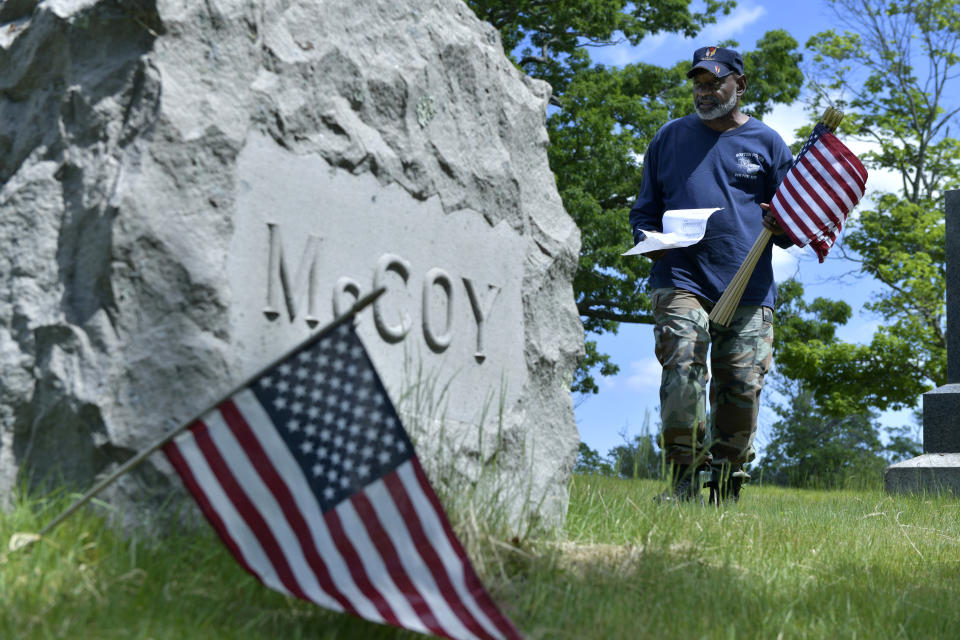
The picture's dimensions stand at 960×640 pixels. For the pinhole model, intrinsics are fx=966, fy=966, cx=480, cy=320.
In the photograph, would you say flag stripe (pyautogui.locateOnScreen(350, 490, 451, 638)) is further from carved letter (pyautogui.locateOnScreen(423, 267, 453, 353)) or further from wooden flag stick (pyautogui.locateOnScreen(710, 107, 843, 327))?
wooden flag stick (pyautogui.locateOnScreen(710, 107, 843, 327))

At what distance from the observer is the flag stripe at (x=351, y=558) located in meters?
2.58

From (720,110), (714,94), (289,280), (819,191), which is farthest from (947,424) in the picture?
(289,280)

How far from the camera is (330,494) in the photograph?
2680mm

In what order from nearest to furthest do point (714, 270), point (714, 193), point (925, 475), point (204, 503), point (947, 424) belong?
point (204, 503), point (714, 270), point (714, 193), point (925, 475), point (947, 424)

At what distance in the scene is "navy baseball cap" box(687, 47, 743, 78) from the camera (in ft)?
18.0

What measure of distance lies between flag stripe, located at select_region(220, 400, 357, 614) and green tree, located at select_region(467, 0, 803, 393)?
12087 millimetres

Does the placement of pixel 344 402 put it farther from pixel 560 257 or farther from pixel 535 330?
pixel 560 257

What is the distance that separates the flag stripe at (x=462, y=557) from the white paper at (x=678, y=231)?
9.09 ft

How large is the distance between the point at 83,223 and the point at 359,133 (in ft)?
3.55

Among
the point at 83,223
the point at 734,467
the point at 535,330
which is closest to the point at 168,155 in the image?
the point at 83,223

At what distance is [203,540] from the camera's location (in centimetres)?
297

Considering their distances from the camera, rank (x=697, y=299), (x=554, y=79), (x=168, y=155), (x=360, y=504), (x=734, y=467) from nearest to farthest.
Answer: (x=360, y=504)
(x=168, y=155)
(x=697, y=299)
(x=734, y=467)
(x=554, y=79)

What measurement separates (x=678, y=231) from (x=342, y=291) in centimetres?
244

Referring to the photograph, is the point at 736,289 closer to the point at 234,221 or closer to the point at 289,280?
the point at 289,280
